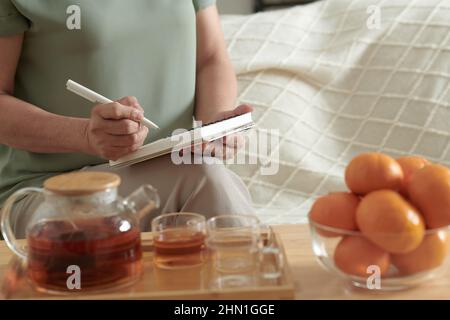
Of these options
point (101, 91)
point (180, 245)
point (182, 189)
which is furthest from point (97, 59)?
point (180, 245)

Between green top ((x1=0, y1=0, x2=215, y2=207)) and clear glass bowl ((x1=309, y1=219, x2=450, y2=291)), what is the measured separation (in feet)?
1.83

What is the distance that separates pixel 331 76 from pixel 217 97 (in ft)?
1.38

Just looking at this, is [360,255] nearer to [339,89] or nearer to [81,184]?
[81,184]

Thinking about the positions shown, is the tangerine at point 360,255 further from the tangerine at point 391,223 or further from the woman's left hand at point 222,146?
the woman's left hand at point 222,146

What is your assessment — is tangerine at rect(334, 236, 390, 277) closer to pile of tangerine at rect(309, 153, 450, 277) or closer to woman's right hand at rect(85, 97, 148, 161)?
pile of tangerine at rect(309, 153, 450, 277)

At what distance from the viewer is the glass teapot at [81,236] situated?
0.81 metres

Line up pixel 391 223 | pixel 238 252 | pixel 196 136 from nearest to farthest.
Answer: pixel 391 223 < pixel 238 252 < pixel 196 136

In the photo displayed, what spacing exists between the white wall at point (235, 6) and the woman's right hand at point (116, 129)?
1.31 metres

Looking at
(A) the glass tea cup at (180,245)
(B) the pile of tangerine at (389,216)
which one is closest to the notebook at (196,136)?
(A) the glass tea cup at (180,245)

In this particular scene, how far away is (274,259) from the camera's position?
3.06 ft

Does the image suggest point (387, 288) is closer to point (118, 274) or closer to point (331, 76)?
point (118, 274)

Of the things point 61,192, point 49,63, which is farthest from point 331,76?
point 61,192

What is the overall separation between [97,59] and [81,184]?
502 millimetres

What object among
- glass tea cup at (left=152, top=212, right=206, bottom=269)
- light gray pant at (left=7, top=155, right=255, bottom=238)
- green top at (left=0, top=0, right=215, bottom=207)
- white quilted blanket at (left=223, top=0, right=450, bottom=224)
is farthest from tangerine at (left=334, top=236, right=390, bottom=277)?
white quilted blanket at (left=223, top=0, right=450, bottom=224)
